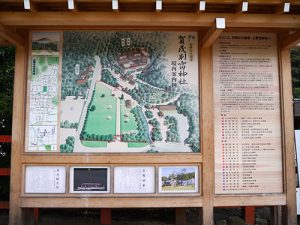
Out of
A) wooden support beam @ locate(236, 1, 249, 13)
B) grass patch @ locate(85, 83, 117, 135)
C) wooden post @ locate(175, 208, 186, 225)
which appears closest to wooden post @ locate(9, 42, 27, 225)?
grass patch @ locate(85, 83, 117, 135)

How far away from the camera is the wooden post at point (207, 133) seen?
5.15m

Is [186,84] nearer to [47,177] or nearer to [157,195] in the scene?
[157,195]

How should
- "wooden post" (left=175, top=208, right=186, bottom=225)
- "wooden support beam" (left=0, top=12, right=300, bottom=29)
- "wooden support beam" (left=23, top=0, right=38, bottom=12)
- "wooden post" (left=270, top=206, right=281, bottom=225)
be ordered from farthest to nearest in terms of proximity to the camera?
"wooden post" (left=175, top=208, right=186, bottom=225) → "wooden post" (left=270, top=206, right=281, bottom=225) → "wooden support beam" (left=0, top=12, right=300, bottom=29) → "wooden support beam" (left=23, top=0, right=38, bottom=12)

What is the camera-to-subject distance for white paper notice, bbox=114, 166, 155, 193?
5.14 metres

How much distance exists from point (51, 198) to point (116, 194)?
1.08 metres

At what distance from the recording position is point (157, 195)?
16.8 feet

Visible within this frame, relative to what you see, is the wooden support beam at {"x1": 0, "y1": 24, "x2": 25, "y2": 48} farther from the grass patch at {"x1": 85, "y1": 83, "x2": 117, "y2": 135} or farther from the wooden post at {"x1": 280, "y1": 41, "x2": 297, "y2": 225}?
the wooden post at {"x1": 280, "y1": 41, "x2": 297, "y2": 225}

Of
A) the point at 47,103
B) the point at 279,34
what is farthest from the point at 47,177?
the point at 279,34

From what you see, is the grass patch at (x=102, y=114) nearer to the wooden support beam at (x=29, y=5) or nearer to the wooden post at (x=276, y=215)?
the wooden support beam at (x=29, y=5)

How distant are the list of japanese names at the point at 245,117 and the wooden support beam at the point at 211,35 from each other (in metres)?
0.35

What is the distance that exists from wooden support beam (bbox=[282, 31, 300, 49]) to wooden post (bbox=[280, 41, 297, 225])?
0.13 m

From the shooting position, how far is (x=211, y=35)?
480 centimetres

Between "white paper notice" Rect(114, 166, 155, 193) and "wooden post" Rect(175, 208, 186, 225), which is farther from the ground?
"white paper notice" Rect(114, 166, 155, 193)

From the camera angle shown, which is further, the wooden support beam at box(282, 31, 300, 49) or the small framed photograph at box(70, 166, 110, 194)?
the small framed photograph at box(70, 166, 110, 194)
